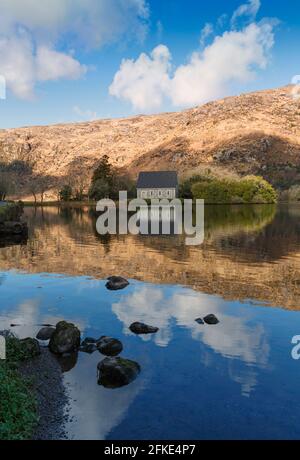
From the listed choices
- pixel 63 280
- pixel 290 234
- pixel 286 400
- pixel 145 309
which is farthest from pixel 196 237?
pixel 286 400

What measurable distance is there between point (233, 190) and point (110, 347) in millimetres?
114079

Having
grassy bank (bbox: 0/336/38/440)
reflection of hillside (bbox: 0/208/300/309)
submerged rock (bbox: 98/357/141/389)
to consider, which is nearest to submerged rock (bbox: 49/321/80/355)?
submerged rock (bbox: 98/357/141/389)

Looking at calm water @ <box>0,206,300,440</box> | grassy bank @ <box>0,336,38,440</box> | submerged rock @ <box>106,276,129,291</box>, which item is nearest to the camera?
grassy bank @ <box>0,336,38,440</box>

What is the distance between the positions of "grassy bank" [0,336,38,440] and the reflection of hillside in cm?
1433

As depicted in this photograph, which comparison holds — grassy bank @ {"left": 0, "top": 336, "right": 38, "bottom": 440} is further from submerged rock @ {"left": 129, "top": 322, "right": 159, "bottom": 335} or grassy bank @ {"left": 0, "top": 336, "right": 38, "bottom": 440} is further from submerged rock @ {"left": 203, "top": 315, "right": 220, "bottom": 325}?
submerged rock @ {"left": 203, "top": 315, "right": 220, "bottom": 325}

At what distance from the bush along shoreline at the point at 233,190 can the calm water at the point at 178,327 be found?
3302 inches

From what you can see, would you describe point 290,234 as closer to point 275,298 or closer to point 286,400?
point 275,298

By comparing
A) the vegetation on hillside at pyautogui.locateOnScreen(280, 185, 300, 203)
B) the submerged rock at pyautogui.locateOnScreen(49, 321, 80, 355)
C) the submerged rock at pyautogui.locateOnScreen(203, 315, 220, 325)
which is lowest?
the submerged rock at pyautogui.locateOnScreen(203, 315, 220, 325)

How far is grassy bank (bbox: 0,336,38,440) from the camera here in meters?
9.67

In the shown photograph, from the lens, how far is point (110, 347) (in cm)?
1550

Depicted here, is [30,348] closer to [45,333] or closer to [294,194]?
[45,333]

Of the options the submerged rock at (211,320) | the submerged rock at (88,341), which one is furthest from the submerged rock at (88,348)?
the submerged rock at (211,320)

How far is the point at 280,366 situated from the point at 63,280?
57.3 ft

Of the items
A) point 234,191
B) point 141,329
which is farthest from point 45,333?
point 234,191
